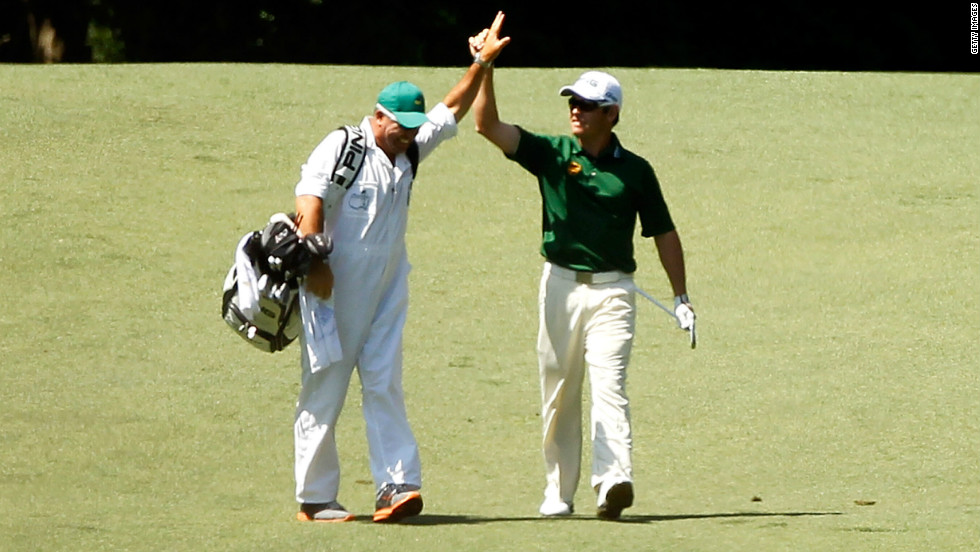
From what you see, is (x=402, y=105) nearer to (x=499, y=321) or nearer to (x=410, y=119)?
(x=410, y=119)

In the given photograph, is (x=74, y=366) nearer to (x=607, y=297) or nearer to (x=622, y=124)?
(x=607, y=297)

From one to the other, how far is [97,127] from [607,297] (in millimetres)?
6534

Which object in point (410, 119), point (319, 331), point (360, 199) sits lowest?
point (319, 331)

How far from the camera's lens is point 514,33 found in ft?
77.1

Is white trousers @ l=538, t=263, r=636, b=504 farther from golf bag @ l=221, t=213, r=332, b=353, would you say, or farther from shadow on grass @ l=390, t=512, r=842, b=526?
golf bag @ l=221, t=213, r=332, b=353

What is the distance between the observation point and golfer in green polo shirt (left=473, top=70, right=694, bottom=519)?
7035mm

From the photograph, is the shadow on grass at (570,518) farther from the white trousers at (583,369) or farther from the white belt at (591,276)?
the white belt at (591,276)

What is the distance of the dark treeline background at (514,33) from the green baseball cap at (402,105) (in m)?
14.6

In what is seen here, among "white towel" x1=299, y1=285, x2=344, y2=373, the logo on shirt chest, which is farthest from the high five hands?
"white towel" x1=299, y1=285, x2=344, y2=373

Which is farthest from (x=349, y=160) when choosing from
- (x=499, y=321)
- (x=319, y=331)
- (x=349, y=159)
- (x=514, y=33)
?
(x=514, y=33)

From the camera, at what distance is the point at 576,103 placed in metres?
7.11

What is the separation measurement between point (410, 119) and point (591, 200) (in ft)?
3.03

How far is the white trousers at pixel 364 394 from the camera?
6660mm

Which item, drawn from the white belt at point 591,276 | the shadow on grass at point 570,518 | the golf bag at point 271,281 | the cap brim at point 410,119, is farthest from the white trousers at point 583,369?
the golf bag at point 271,281
